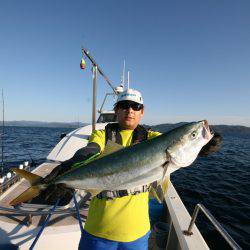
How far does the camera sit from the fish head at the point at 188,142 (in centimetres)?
298

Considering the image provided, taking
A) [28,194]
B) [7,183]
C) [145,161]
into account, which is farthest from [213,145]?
[7,183]

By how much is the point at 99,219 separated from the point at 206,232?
8192mm

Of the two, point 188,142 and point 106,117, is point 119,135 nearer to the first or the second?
point 188,142

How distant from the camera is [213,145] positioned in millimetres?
3324

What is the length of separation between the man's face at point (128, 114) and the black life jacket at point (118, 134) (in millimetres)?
87

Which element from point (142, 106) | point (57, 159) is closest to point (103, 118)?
point (57, 159)

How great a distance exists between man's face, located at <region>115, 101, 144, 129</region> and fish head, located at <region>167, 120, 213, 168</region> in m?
0.77

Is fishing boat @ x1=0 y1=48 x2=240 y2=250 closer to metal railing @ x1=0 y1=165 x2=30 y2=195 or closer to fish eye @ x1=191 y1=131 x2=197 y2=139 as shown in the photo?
metal railing @ x1=0 y1=165 x2=30 y2=195

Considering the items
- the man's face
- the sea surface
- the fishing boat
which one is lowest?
the sea surface

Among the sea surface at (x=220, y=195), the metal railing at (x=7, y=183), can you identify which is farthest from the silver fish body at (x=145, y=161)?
the sea surface at (x=220, y=195)

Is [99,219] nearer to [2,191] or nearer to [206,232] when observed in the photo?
[2,191]

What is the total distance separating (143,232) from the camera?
3.35m

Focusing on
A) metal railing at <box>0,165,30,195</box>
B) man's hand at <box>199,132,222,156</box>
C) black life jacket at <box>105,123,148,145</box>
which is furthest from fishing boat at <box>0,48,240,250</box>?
black life jacket at <box>105,123,148,145</box>

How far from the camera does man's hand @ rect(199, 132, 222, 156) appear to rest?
3.31 metres
